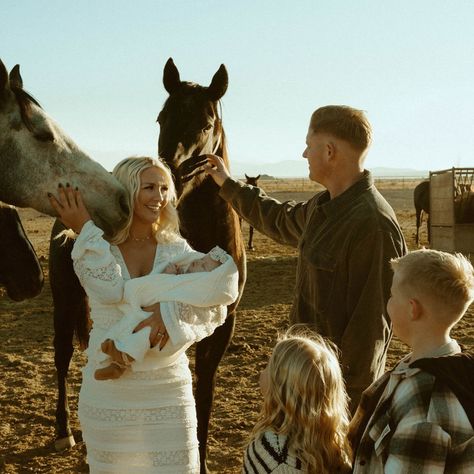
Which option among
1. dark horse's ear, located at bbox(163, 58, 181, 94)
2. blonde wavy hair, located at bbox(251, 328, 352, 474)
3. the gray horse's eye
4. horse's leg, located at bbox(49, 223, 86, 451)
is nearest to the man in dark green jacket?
blonde wavy hair, located at bbox(251, 328, 352, 474)

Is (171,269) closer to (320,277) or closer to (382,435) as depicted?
(320,277)

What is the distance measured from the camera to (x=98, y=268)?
227cm

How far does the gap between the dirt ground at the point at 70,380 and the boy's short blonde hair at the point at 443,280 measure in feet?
8.71

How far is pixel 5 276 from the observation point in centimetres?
374

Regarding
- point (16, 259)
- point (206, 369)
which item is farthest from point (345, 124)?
point (16, 259)

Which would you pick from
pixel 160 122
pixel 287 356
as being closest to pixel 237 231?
pixel 160 122

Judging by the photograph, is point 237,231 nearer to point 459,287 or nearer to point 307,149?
point 307,149

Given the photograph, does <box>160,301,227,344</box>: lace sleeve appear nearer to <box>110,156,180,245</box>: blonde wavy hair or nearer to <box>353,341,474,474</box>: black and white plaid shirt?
<box>110,156,180,245</box>: blonde wavy hair

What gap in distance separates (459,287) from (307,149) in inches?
38.4

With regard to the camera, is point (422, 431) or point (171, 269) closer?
point (422, 431)

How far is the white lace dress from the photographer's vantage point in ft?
7.50

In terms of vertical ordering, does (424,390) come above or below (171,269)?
below

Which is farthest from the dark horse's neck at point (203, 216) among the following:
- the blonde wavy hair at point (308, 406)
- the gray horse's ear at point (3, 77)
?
the blonde wavy hair at point (308, 406)

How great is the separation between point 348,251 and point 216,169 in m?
1.29
